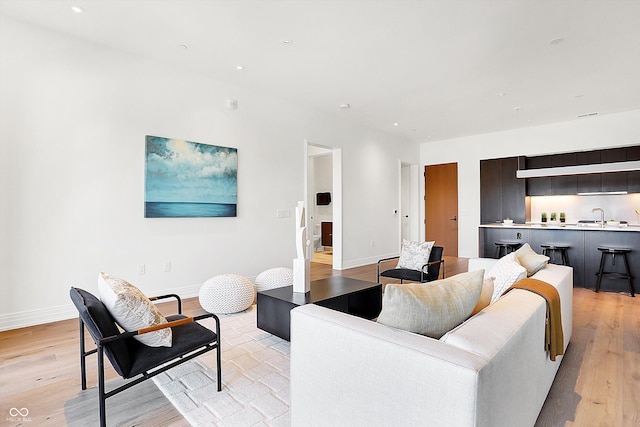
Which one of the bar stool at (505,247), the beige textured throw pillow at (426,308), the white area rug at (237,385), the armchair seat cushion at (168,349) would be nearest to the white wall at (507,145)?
the bar stool at (505,247)

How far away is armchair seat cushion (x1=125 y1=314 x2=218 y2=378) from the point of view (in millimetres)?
1714

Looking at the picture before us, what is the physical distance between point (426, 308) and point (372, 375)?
35 cm

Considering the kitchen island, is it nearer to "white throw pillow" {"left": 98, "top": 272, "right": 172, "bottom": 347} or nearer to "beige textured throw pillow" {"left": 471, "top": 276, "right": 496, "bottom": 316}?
"beige textured throw pillow" {"left": 471, "top": 276, "right": 496, "bottom": 316}

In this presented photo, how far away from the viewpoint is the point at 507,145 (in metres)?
7.20

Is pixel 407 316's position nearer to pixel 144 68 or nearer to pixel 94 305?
pixel 94 305

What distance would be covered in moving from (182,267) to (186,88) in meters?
2.27

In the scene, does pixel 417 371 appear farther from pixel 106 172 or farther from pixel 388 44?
pixel 106 172

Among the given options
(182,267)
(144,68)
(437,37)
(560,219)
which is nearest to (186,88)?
(144,68)

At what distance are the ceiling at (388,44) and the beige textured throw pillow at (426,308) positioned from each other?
2.50 metres

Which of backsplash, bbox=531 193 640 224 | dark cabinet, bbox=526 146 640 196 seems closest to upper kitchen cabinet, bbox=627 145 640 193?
dark cabinet, bbox=526 146 640 196

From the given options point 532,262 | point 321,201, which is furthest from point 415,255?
point 321,201

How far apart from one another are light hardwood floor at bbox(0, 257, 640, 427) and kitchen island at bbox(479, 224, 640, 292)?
154cm

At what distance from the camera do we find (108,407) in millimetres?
1893

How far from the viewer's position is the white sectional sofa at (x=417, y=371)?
1014 millimetres
